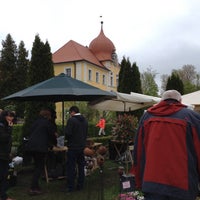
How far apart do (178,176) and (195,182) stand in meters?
0.19

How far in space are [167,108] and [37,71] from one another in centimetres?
812

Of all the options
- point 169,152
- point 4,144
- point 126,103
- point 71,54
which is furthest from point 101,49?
point 169,152

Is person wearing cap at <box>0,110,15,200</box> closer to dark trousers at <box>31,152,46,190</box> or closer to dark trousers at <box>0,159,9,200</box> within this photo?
dark trousers at <box>0,159,9,200</box>

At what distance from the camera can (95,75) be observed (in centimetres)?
4794

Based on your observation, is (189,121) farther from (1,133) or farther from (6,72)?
(6,72)

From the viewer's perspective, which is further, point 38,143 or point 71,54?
point 71,54

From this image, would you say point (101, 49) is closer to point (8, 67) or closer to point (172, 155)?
point (8, 67)

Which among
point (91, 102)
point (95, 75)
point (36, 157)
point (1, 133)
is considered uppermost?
point (95, 75)

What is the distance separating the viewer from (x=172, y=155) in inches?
124

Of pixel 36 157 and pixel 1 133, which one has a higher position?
pixel 1 133

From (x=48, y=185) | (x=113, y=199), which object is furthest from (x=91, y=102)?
(x=113, y=199)

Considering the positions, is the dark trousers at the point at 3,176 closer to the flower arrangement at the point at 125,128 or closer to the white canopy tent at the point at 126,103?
the white canopy tent at the point at 126,103

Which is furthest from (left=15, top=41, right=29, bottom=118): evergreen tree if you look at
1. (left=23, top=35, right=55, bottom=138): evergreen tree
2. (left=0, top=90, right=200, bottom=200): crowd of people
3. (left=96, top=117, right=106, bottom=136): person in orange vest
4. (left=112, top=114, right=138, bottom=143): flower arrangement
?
(left=0, top=90, right=200, bottom=200): crowd of people

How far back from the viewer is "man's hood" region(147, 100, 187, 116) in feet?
10.8
